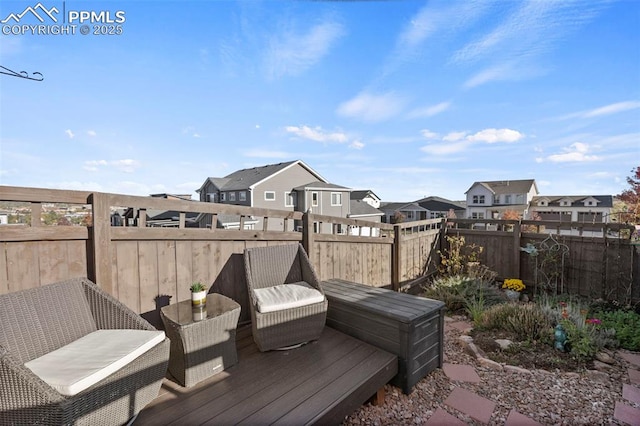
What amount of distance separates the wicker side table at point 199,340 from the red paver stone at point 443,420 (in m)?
1.47

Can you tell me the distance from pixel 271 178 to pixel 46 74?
15125mm

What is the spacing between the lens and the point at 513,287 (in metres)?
4.93

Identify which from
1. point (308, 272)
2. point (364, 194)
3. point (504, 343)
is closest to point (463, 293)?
point (504, 343)

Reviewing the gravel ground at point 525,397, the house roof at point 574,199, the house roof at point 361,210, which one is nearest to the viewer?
the gravel ground at point 525,397

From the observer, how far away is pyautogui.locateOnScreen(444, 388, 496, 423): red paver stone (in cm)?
201

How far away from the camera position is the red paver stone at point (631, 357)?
2678 mm

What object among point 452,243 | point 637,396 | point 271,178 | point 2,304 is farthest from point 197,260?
point 271,178

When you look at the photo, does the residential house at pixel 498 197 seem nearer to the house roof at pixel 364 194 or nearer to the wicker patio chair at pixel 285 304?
the house roof at pixel 364 194

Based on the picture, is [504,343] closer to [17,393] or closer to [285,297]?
[285,297]

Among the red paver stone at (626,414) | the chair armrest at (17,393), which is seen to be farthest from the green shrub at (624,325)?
the chair armrest at (17,393)

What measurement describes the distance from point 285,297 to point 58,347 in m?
1.45

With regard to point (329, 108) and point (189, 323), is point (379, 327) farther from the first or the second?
point (329, 108)

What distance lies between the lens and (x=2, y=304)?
1489 millimetres

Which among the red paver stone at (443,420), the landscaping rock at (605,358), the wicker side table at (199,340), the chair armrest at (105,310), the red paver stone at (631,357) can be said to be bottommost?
the red paver stone at (631,357)
